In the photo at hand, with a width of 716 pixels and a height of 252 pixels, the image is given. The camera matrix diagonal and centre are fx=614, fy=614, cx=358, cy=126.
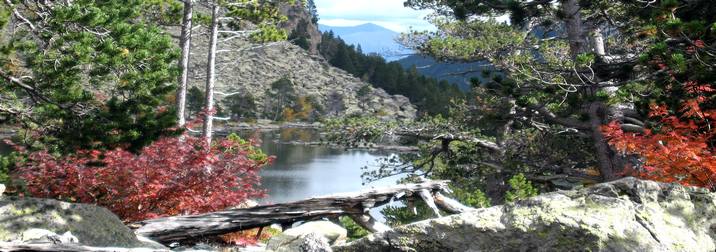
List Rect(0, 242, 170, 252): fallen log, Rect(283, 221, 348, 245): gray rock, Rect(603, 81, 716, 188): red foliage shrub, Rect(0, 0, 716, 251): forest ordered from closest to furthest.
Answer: Rect(0, 242, 170, 252): fallen log
Rect(0, 0, 716, 251): forest
Rect(603, 81, 716, 188): red foliage shrub
Rect(283, 221, 348, 245): gray rock

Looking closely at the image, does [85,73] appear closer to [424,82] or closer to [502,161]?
[502,161]

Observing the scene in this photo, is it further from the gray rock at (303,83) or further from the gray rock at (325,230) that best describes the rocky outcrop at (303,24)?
the gray rock at (325,230)

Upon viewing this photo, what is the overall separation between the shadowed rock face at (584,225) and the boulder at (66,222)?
3.34 meters

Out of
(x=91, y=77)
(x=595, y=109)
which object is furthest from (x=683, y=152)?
(x=91, y=77)

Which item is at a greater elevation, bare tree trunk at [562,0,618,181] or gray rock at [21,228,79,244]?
bare tree trunk at [562,0,618,181]

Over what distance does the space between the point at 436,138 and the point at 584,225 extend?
38.3ft

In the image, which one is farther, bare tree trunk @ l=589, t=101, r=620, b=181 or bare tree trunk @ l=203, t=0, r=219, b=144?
bare tree trunk @ l=203, t=0, r=219, b=144

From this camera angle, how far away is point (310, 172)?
46750 mm

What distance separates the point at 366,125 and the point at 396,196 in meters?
8.38

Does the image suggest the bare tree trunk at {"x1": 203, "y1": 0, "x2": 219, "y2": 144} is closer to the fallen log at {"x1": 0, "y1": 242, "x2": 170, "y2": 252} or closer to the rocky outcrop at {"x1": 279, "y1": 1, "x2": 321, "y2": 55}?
the fallen log at {"x1": 0, "y1": 242, "x2": 170, "y2": 252}

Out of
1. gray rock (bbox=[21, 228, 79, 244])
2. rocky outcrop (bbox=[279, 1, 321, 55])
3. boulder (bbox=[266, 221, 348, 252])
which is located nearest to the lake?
boulder (bbox=[266, 221, 348, 252])

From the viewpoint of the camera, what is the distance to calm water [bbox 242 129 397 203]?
3731 centimetres

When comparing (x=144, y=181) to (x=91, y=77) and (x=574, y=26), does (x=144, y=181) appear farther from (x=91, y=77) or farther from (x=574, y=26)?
(x=574, y=26)

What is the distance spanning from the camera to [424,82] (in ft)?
376
